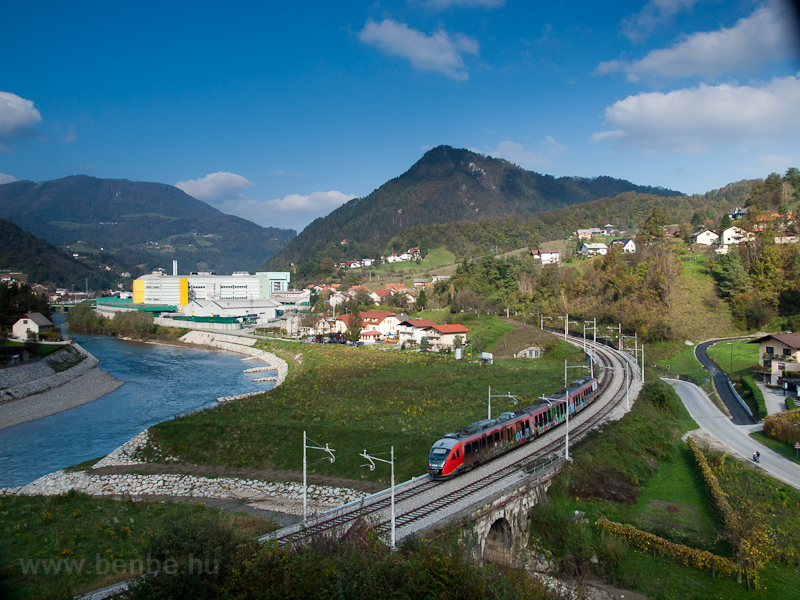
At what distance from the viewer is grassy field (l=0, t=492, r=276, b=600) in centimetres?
1194

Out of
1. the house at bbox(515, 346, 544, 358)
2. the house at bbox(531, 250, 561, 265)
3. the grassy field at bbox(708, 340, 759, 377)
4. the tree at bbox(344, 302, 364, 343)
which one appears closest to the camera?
the grassy field at bbox(708, 340, 759, 377)

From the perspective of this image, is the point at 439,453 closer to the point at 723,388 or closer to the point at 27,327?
the point at 723,388

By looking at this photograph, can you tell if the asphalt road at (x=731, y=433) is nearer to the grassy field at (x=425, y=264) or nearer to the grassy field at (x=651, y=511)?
the grassy field at (x=651, y=511)

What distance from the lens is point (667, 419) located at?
27812mm

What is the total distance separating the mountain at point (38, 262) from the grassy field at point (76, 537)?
17512cm

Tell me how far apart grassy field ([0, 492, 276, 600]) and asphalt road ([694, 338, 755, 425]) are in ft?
91.2

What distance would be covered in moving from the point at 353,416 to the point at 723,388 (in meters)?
26.8

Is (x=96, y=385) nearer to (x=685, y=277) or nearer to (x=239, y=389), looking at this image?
(x=239, y=389)

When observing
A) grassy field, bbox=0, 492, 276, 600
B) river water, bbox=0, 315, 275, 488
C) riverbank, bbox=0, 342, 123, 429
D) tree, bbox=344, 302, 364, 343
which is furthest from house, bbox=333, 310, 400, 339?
grassy field, bbox=0, 492, 276, 600

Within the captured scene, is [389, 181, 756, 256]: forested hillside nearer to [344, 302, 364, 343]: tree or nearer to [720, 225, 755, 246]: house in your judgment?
[720, 225, 755, 246]: house

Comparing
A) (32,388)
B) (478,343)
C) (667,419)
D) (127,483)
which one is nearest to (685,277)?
(478,343)

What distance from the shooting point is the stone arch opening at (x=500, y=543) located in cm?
1463

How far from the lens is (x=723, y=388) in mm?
34625

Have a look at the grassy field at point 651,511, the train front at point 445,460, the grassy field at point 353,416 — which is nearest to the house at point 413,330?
the grassy field at point 353,416
